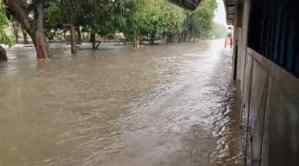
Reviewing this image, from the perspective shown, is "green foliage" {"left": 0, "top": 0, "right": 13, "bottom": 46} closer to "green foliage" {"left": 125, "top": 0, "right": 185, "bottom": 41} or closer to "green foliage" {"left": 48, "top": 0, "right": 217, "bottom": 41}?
"green foliage" {"left": 48, "top": 0, "right": 217, "bottom": 41}

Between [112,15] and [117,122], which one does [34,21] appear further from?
[117,122]

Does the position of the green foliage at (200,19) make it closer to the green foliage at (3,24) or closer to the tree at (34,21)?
the tree at (34,21)

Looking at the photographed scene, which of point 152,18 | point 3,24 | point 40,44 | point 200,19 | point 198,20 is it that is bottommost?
point 40,44

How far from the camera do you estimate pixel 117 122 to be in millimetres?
5965

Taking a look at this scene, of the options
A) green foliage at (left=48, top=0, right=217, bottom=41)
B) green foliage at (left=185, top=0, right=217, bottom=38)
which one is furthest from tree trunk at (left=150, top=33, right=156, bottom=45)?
green foliage at (left=185, top=0, right=217, bottom=38)

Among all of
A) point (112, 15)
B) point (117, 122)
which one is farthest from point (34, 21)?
point (117, 122)

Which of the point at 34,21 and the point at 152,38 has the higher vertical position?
the point at 34,21

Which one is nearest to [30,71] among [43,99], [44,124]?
[43,99]

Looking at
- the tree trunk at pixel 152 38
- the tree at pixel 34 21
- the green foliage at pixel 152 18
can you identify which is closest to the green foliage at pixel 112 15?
the green foliage at pixel 152 18

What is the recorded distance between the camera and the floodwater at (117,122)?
14.4ft

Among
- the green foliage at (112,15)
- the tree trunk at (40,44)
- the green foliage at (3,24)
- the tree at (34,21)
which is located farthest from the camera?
the green foliage at (112,15)

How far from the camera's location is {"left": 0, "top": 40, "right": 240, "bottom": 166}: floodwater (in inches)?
172

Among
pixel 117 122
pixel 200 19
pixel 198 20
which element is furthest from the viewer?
pixel 198 20

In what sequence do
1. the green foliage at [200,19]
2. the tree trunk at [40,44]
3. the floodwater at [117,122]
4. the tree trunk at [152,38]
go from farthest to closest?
the green foliage at [200,19] < the tree trunk at [152,38] < the tree trunk at [40,44] < the floodwater at [117,122]
